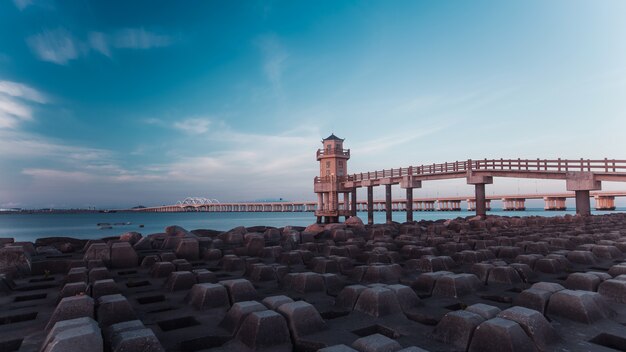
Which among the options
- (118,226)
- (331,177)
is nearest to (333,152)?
(331,177)

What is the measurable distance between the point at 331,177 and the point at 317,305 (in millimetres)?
44459

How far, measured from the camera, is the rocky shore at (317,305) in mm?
3666

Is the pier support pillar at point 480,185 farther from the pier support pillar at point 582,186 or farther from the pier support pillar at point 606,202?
the pier support pillar at point 606,202

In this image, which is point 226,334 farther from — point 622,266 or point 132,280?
point 622,266

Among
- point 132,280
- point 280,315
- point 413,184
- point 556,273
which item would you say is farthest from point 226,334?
point 413,184

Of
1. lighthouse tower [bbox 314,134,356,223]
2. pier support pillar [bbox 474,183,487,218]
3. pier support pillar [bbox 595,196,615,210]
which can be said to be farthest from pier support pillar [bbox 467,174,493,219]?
pier support pillar [bbox 595,196,615,210]

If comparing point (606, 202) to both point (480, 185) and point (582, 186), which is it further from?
point (582, 186)

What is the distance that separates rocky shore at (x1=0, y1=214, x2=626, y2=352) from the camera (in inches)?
144

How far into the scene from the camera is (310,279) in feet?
20.3

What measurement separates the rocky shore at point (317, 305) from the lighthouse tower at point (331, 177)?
3990cm

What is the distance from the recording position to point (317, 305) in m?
5.37

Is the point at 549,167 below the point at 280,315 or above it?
above

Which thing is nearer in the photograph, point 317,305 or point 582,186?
point 317,305

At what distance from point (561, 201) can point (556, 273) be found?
158 metres
